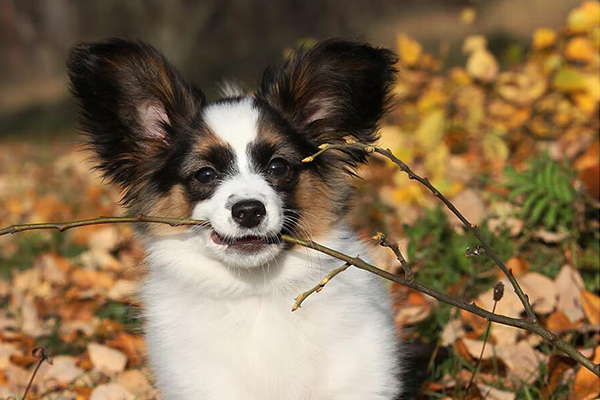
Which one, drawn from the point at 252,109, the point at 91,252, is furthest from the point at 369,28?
the point at 252,109

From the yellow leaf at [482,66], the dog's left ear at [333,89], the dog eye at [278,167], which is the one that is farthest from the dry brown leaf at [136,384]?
the yellow leaf at [482,66]

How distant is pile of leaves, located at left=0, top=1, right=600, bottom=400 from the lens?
150 inches

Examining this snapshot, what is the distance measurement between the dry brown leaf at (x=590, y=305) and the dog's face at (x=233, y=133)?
47.0 inches

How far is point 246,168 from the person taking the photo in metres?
3.27

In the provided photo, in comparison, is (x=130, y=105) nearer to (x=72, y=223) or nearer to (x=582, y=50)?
(x=72, y=223)

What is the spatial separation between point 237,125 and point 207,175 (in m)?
0.23

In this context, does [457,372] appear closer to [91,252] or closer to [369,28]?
[91,252]

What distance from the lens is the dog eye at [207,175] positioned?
3.32 meters

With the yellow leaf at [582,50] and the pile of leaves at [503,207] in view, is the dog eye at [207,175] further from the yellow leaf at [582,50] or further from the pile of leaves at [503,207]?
the yellow leaf at [582,50]

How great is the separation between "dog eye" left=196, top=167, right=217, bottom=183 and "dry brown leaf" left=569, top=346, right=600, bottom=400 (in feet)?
5.31

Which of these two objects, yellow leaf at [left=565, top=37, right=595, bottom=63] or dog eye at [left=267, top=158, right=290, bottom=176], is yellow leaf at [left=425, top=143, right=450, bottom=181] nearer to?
yellow leaf at [left=565, top=37, right=595, bottom=63]

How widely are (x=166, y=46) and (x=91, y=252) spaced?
8625 mm

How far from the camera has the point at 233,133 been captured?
331 cm

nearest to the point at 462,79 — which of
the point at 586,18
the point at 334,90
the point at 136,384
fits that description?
the point at 586,18
